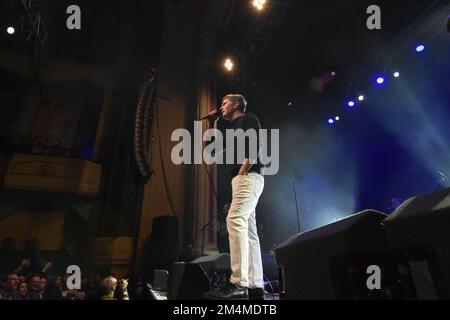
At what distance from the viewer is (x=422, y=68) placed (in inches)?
348

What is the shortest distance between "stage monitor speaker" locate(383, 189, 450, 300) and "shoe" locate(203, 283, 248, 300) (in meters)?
1.13

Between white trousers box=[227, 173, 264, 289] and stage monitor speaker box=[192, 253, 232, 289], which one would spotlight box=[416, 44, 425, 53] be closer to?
white trousers box=[227, 173, 264, 289]

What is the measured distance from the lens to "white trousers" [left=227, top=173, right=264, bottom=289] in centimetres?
226

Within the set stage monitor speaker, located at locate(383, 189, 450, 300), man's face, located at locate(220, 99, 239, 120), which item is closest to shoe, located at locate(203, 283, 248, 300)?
stage monitor speaker, located at locate(383, 189, 450, 300)

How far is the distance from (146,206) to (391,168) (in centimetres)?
870

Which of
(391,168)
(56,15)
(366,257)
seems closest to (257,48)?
(391,168)

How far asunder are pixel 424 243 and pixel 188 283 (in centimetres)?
162

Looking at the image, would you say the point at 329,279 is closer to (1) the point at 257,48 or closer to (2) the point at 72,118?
(1) the point at 257,48

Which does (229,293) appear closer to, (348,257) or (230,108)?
(348,257)

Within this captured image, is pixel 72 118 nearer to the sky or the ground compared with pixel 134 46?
nearer to the ground

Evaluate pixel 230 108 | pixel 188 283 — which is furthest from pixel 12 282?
pixel 230 108

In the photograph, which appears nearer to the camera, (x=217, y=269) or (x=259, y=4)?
(x=217, y=269)

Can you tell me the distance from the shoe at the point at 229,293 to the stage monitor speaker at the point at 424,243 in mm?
1129

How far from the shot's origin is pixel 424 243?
1.24 meters
